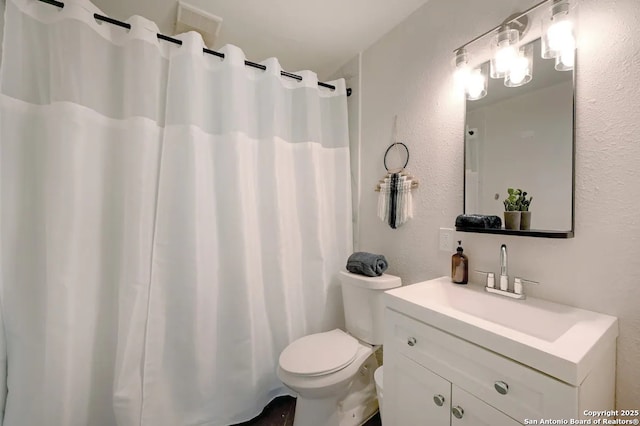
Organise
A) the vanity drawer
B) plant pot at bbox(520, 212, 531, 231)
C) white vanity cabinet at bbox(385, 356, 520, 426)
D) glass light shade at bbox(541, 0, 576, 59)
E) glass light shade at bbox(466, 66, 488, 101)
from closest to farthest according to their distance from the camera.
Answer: the vanity drawer
white vanity cabinet at bbox(385, 356, 520, 426)
glass light shade at bbox(541, 0, 576, 59)
plant pot at bbox(520, 212, 531, 231)
glass light shade at bbox(466, 66, 488, 101)

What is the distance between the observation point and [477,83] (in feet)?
3.82

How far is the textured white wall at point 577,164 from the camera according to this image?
0.79m

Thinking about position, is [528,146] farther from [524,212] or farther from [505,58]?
[505,58]

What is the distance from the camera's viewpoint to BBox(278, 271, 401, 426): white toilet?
1.19 metres

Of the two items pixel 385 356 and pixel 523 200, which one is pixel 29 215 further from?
pixel 523 200

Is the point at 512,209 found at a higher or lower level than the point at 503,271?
higher

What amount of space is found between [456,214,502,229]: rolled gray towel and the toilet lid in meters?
0.85

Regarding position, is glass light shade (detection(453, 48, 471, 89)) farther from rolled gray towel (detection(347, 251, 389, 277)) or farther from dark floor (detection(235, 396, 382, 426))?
dark floor (detection(235, 396, 382, 426))

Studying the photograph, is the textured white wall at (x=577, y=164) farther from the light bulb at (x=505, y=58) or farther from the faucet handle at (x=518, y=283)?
the light bulb at (x=505, y=58)

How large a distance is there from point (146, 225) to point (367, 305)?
4.02 feet

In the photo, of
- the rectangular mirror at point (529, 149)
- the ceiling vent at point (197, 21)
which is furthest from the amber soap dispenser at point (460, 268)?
the ceiling vent at point (197, 21)

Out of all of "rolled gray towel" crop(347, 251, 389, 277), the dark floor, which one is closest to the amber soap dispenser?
"rolled gray towel" crop(347, 251, 389, 277)

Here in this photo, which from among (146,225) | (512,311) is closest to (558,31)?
(512,311)

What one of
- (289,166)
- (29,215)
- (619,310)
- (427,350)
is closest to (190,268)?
(29,215)
